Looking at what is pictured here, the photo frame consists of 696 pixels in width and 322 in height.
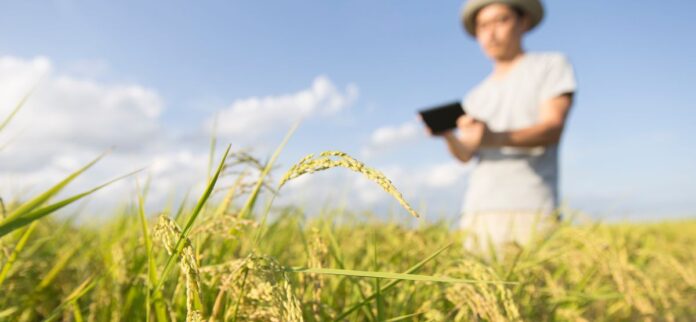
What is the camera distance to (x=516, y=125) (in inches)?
164

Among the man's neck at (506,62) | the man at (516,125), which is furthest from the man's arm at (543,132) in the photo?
the man's neck at (506,62)

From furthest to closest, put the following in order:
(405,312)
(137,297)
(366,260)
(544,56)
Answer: (544,56)
(366,260)
(405,312)
(137,297)

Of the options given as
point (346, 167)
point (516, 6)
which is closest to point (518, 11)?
point (516, 6)

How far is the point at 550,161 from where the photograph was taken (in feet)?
13.6

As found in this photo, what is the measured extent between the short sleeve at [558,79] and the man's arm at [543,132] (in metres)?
0.06

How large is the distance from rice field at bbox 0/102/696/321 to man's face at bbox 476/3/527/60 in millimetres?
1740

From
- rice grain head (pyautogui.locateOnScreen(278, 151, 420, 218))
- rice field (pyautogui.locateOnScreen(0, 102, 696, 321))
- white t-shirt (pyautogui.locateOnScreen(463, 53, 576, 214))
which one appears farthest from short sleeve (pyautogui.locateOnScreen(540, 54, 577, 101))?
rice grain head (pyautogui.locateOnScreen(278, 151, 420, 218))

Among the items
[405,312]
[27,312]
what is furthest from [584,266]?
[27,312]

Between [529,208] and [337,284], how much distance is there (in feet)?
8.93

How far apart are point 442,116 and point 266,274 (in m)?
2.72

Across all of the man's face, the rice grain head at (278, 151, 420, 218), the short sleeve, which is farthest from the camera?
the man's face

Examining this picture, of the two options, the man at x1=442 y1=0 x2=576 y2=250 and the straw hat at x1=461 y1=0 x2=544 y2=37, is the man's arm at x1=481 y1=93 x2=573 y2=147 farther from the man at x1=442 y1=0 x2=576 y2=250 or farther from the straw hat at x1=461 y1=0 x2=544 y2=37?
the straw hat at x1=461 y1=0 x2=544 y2=37

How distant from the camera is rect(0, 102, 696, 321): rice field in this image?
0.94 m

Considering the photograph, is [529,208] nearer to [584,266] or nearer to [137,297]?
[584,266]
